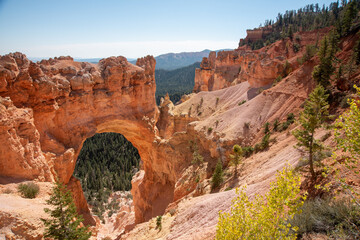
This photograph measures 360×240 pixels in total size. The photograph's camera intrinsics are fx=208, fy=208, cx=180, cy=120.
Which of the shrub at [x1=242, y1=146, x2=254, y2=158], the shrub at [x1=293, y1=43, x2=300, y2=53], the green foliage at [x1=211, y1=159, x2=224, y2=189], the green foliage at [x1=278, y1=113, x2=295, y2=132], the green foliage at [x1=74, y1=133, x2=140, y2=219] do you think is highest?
the shrub at [x1=293, y1=43, x2=300, y2=53]

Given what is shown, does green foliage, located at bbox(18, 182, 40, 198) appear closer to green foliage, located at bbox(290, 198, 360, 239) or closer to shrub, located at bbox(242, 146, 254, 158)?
green foliage, located at bbox(290, 198, 360, 239)

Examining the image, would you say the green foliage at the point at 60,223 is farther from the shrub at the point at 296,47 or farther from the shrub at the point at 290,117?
the shrub at the point at 296,47

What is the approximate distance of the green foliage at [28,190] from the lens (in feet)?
53.3

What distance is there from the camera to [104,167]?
201 ft

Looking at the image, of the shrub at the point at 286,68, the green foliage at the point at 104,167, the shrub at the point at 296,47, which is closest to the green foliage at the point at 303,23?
the shrub at the point at 296,47

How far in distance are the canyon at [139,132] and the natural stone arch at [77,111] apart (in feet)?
0.33

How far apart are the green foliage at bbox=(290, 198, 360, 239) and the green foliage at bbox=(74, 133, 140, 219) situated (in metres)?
43.0

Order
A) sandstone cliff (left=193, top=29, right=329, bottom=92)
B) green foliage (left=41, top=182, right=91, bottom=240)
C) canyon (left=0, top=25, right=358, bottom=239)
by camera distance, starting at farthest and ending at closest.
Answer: sandstone cliff (left=193, top=29, right=329, bottom=92) → canyon (left=0, top=25, right=358, bottom=239) → green foliage (left=41, top=182, right=91, bottom=240)

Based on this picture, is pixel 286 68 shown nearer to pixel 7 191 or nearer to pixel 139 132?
pixel 139 132

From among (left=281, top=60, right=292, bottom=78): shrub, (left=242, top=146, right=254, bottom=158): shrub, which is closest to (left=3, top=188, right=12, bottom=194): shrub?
(left=242, top=146, right=254, bottom=158): shrub

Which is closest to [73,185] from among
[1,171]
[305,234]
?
[1,171]

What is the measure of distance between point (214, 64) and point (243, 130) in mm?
62041

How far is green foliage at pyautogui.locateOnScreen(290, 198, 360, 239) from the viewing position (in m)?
7.26

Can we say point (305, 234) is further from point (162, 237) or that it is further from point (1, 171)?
point (1, 171)
